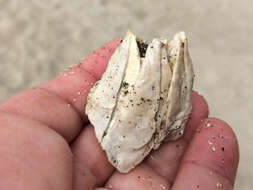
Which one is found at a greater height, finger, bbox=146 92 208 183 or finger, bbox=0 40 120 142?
finger, bbox=0 40 120 142

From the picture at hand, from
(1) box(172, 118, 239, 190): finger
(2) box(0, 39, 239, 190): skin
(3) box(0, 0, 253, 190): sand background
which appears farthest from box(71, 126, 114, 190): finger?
(3) box(0, 0, 253, 190): sand background

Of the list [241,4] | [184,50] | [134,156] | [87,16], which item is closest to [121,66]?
[184,50]

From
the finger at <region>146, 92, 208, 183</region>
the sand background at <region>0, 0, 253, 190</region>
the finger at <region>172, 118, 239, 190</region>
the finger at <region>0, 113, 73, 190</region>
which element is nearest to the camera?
the finger at <region>0, 113, 73, 190</region>

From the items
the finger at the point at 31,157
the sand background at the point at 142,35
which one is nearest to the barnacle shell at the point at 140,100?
the finger at the point at 31,157

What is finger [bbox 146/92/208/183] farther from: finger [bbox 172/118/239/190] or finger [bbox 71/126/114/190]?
finger [bbox 71/126/114/190]

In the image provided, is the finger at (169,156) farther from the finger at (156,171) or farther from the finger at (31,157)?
the finger at (31,157)

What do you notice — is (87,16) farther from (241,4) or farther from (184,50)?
(184,50)

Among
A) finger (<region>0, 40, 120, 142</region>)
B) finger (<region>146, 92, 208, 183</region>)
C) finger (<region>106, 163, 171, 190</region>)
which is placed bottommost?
finger (<region>106, 163, 171, 190</region>)
